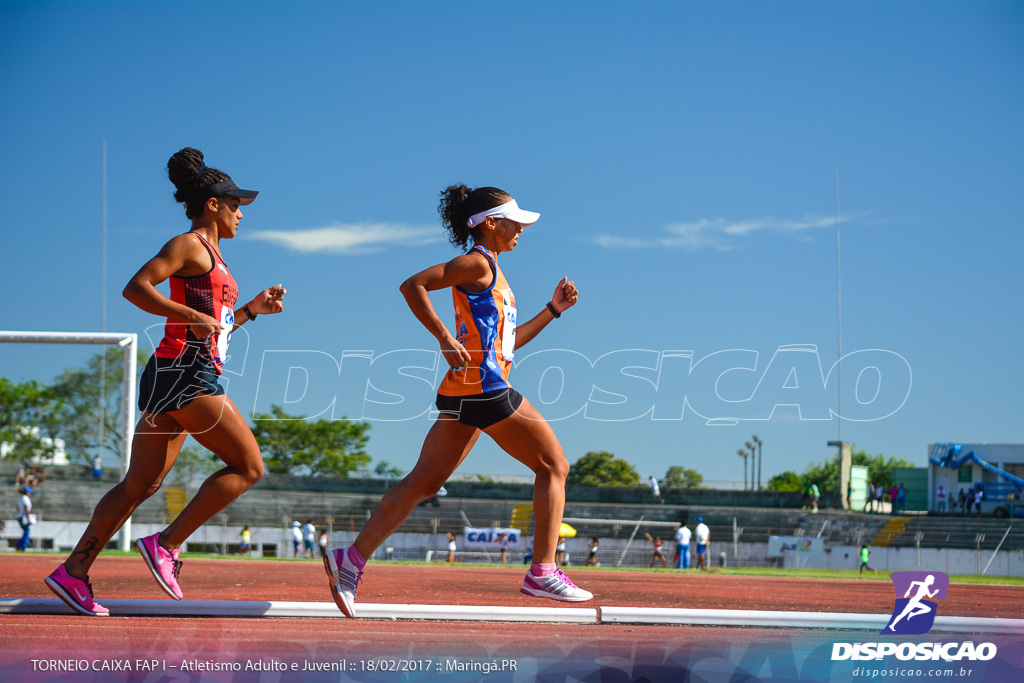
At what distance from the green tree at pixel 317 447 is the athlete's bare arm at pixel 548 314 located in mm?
61473

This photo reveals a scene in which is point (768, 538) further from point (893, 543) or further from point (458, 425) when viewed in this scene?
point (458, 425)

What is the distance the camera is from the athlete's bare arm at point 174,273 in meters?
3.85

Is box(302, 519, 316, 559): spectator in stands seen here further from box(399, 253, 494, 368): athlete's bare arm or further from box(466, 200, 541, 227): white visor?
box(399, 253, 494, 368): athlete's bare arm

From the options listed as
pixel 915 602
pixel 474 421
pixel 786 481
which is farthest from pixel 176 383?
pixel 786 481

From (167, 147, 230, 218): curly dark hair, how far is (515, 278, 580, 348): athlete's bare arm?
1.63m

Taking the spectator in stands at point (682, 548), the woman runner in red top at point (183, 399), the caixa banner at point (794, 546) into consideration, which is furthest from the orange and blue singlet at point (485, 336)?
the caixa banner at point (794, 546)

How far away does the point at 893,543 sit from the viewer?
35281 millimetres

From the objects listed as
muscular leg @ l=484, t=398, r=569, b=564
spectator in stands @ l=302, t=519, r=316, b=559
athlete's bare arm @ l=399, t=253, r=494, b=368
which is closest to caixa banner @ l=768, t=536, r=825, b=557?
spectator in stands @ l=302, t=519, r=316, b=559

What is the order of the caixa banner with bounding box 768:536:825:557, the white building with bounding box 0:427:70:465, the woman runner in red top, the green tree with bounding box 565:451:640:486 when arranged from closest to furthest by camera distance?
the woman runner in red top, the caixa banner with bounding box 768:536:825:557, the white building with bounding box 0:427:70:465, the green tree with bounding box 565:451:640:486

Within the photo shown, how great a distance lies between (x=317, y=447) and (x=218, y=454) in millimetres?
65021

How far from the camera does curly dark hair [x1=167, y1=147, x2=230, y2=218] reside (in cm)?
438

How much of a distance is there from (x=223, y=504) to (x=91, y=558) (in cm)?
65

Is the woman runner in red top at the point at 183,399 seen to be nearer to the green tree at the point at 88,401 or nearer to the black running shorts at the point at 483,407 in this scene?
the black running shorts at the point at 483,407

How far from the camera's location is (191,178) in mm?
4383
